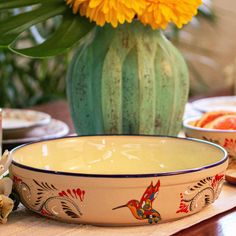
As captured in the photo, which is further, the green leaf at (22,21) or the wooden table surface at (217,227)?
the green leaf at (22,21)

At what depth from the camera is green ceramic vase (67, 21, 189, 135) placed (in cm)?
87

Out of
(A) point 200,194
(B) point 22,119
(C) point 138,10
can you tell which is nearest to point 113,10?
(C) point 138,10

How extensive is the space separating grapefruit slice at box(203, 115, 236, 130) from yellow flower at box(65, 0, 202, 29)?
0.15 m

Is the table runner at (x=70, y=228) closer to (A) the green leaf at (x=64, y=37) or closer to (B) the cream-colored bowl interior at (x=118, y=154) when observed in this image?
(B) the cream-colored bowl interior at (x=118, y=154)

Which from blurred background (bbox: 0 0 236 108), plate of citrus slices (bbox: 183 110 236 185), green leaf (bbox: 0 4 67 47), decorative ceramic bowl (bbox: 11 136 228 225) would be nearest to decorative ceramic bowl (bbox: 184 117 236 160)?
plate of citrus slices (bbox: 183 110 236 185)

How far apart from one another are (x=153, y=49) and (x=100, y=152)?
0.58 feet

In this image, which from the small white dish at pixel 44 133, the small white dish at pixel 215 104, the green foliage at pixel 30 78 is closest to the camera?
the small white dish at pixel 44 133

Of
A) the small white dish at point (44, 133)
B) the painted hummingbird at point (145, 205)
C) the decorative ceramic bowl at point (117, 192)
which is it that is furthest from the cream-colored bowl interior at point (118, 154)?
the small white dish at point (44, 133)

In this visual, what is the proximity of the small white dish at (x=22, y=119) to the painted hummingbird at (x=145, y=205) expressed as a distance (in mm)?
478

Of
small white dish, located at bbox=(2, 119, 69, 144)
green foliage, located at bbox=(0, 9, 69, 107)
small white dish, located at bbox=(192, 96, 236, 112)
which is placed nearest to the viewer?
small white dish, located at bbox=(2, 119, 69, 144)

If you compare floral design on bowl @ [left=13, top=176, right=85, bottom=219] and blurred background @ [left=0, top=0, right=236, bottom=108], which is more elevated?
floral design on bowl @ [left=13, top=176, right=85, bottom=219]

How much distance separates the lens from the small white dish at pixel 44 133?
41.1 inches

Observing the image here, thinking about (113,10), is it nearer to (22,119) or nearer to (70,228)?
(70,228)

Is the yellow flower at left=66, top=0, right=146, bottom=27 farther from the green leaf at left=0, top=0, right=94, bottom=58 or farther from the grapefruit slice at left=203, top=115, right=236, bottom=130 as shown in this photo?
the grapefruit slice at left=203, top=115, right=236, bottom=130
